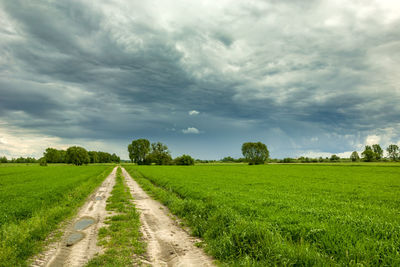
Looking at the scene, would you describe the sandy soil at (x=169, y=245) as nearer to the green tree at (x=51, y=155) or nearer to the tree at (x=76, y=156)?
the tree at (x=76, y=156)

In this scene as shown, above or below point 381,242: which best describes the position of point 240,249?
below

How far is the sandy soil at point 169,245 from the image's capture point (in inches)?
260

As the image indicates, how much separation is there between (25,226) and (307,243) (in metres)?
12.3

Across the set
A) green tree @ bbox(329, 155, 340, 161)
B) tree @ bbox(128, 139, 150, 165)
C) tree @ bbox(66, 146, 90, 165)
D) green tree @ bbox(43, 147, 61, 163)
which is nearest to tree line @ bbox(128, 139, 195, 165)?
tree @ bbox(128, 139, 150, 165)

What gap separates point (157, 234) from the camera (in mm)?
9117

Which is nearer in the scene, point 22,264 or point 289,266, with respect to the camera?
point 289,266

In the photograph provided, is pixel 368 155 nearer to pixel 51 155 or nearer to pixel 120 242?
pixel 120 242

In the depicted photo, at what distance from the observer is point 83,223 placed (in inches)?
433

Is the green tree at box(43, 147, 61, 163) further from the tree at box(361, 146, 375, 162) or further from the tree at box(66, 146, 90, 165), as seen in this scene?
the tree at box(361, 146, 375, 162)

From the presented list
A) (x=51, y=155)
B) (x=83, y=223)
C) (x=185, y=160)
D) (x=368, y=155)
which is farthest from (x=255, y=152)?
(x=51, y=155)

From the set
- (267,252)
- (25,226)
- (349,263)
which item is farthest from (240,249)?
(25,226)

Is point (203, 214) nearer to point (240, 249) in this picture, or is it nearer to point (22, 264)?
point (240, 249)

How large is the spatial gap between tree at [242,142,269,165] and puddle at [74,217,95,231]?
149390 mm

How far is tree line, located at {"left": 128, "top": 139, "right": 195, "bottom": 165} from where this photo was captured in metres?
139
